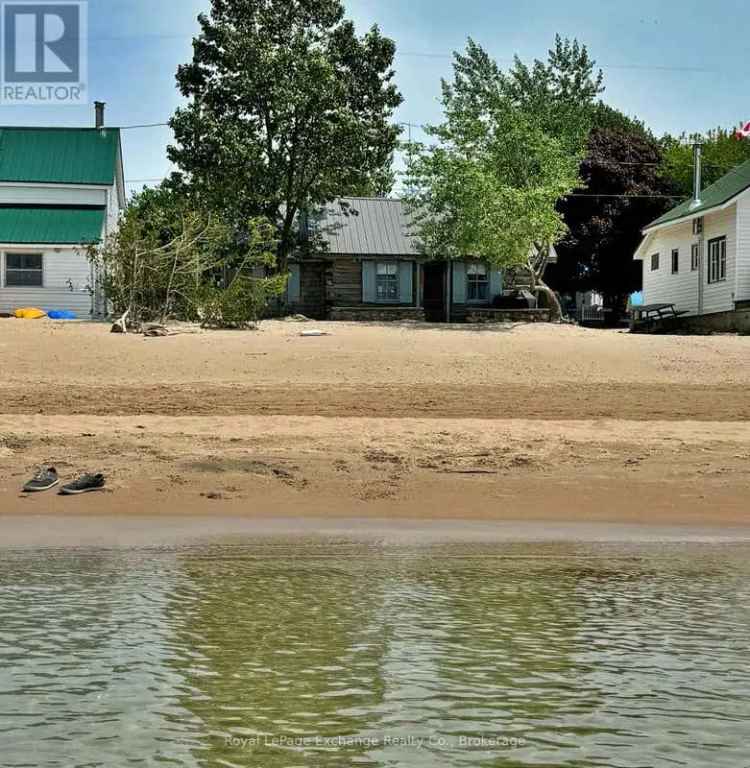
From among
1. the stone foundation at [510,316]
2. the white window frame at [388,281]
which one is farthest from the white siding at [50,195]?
the stone foundation at [510,316]

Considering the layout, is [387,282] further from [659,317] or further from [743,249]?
[743,249]

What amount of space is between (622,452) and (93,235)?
25671 mm

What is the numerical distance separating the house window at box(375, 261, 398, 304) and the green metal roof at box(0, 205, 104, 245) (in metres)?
10.1

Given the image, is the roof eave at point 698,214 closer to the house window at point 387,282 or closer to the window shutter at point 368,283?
the house window at point 387,282

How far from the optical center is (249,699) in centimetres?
444

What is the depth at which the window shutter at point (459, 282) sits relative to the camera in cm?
4056

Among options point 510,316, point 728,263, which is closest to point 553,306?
point 510,316

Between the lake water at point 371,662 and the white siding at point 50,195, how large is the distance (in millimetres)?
31021

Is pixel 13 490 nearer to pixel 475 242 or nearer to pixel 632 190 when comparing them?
pixel 475 242

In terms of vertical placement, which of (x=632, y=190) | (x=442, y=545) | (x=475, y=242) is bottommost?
(x=442, y=545)

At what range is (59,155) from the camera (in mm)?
37906

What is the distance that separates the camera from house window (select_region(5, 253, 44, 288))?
34.2 m

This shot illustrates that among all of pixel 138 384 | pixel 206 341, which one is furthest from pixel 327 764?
pixel 206 341

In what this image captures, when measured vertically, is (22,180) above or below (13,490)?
above
